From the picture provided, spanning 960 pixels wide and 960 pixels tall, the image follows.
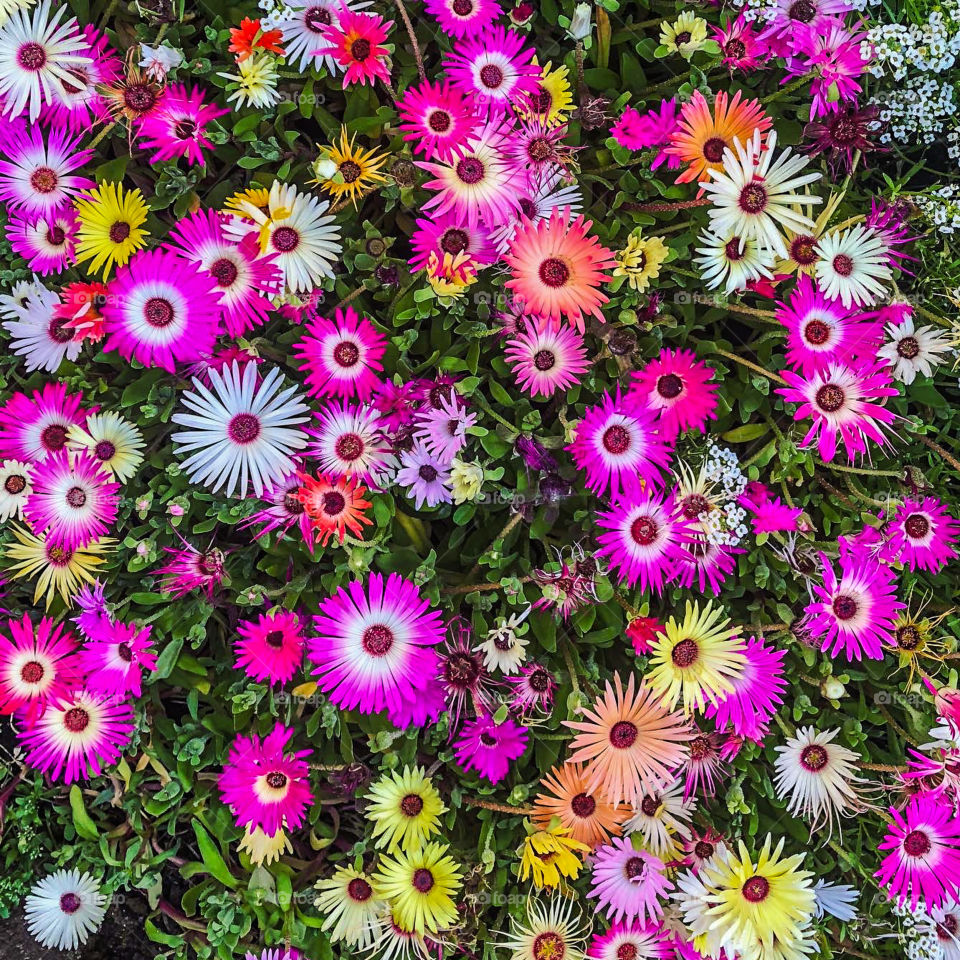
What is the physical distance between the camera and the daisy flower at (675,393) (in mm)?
1958

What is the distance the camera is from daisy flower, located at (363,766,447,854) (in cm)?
200

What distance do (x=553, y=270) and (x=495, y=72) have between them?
48 cm

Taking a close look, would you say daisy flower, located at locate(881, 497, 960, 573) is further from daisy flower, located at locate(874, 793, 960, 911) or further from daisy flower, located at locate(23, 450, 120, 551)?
daisy flower, located at locate(23, 450, 120, 551)

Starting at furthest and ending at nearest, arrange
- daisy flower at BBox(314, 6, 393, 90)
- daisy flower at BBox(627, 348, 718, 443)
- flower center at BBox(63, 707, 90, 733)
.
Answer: flower center at BBox(63, 707, 90, 733) → daisy flower at BBox(627, 348, 718, 443) → daisy flower at BBox(314, 6, 393, 90)

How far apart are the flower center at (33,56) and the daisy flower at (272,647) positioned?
1.38 meters

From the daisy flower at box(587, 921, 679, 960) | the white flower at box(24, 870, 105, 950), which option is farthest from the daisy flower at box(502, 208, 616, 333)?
the white flower at box(24, 870, 105, 950)

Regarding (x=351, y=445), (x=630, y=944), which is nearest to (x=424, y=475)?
(x=351, y=445)

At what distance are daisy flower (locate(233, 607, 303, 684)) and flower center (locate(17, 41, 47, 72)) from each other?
1385 mm

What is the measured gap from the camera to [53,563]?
2068mm

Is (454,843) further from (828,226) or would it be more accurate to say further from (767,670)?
(828,226)

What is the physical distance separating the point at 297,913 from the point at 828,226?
215 cm

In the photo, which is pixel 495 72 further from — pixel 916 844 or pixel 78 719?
pixel 916 844

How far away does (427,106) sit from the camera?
6.16 feet

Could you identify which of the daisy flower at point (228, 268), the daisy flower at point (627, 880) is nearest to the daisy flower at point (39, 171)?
the daisy flower at point (228, 268)
